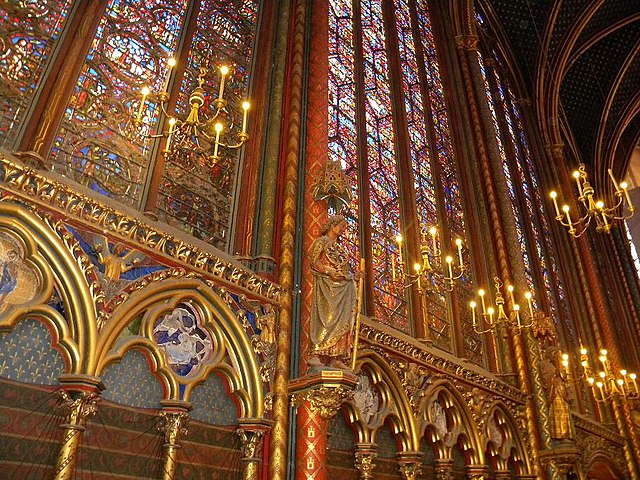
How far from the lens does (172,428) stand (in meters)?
5.22

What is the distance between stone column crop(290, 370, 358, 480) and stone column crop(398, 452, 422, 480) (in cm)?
210

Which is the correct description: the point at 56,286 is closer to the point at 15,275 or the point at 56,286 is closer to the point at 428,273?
the point at 15,275

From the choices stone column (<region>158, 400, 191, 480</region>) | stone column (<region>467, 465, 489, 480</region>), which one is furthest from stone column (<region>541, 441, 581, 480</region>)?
stone column (<region>158, 400, 191, 480</region>)

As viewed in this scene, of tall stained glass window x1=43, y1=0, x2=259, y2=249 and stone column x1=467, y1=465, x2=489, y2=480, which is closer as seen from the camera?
tall stained glass window x1=43, y1=0, x2=259, y2=249

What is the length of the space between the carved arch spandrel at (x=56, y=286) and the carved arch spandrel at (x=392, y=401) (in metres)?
3.78

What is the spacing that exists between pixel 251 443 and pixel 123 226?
2.43 meters

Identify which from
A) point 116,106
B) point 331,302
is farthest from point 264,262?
point 116,106

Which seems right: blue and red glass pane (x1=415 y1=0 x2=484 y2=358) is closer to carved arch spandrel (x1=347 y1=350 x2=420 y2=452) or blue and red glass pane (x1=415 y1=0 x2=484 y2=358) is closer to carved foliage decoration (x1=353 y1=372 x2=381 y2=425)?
carved arch spandrel (x1=347 y1=350 x2=420 y2=452)

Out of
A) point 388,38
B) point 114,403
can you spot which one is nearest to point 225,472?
point 114,403

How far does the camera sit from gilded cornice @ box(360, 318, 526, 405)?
7.96m

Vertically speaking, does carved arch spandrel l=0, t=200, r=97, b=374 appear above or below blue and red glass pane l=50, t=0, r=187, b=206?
below

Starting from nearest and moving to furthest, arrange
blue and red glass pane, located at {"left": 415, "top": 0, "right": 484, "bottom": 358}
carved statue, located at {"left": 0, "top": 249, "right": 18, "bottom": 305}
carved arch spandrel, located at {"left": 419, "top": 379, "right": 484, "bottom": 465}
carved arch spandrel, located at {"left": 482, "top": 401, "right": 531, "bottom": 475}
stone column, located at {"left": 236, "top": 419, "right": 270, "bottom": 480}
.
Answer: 1. carved statue, located at {"left": 0, "top": 249, "right": 18, "bottom": 305}
2. stone column, located at {"left": 236, "top": 419, "right": 270, "bottom": 480}
3. carved arch spandrel, located at {"left": 419, "top": 379, "right": 484, "bottom": 465}
4. carved arch spandrel, located at {"left": 482, "top": 401, "right": 531, "bottom": 475}
5. blue and red glass pane, located at {"left": 415, "top": 0, "right": 484, "bottom": 358}

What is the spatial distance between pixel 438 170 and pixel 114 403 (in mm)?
8970

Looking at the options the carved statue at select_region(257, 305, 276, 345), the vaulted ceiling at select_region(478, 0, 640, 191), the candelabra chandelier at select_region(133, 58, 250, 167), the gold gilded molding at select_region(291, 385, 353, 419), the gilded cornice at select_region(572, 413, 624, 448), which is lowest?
the gold gilded molding at select_region(291, 385, 353, 419)
